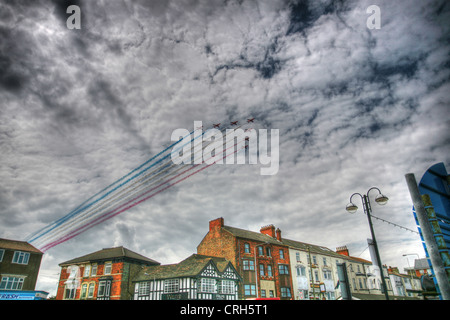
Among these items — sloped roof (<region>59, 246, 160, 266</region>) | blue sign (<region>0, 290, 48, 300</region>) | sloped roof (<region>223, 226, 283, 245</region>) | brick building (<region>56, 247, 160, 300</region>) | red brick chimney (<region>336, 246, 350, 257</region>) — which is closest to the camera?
blue sign (<region>0, 290, 48, 300</region>)

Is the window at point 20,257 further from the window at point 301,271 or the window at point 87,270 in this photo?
the window at point 301,271

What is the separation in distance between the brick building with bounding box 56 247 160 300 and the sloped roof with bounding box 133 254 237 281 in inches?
67.9

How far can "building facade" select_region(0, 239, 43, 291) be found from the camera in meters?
37.1

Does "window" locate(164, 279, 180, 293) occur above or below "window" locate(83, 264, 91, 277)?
below

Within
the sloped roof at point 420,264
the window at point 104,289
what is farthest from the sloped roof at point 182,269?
the sloped roof at point 420,264

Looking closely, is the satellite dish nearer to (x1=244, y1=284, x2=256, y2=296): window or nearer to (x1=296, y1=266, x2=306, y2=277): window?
(x1=244, y1=284, x2=256, y2=296): window

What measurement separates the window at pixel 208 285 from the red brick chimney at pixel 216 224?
35.6 ft

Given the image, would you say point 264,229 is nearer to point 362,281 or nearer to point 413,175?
point 362,281

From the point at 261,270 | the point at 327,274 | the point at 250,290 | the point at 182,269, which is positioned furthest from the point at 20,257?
the point at 327,274

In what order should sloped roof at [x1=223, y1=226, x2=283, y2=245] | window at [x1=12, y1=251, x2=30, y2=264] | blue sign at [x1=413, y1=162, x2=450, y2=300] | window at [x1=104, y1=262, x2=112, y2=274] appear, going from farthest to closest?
sloped roof at [x1=223, y1=226, x2=283, y2=245] → window at [x1=104, y1=262, x2=112, y2=274] → window at [x1=12, y1=251, x2=30, y2=264] → blue sign at [x1=413, y1=162, x2=450, y2=300]

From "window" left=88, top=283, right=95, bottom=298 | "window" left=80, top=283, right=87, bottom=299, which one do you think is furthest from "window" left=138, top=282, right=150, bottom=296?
"window" left=80, top=283, right=87, bottom=299
